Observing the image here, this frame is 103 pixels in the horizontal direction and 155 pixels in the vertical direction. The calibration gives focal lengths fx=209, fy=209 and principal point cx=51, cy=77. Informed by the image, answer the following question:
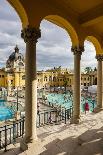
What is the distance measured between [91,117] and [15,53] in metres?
88.9

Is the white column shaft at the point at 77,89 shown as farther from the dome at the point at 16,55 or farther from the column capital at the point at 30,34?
the dome at the point at 16,55

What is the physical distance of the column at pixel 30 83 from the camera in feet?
21.6

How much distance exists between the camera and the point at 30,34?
21.9ft

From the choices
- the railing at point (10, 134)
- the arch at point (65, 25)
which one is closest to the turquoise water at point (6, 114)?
the railing at point (10, 134)

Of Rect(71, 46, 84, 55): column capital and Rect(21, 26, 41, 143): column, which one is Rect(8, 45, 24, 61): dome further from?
Rect(21, 26, 41, 143): column

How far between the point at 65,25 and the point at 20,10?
9.11 feet

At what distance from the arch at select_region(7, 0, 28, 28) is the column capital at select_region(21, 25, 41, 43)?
0.23 meters

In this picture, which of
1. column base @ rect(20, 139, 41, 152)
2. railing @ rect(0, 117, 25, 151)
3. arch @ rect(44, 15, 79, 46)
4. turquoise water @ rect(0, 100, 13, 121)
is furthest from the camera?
turquoise water @ rect(0, 100, 13, 121)

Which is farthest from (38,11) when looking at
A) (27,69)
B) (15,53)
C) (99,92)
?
(15,53)

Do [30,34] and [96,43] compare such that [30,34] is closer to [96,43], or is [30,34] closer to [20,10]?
[20,10]

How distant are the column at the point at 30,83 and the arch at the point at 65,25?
159 centimetres

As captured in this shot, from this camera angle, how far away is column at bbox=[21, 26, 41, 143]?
6.59m

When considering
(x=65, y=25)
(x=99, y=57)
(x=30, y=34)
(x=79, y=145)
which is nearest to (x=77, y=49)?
(x=65, y=25)

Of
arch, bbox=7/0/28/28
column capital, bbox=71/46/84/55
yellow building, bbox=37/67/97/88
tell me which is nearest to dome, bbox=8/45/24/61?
yellow building, bbox=37/67/97/88
